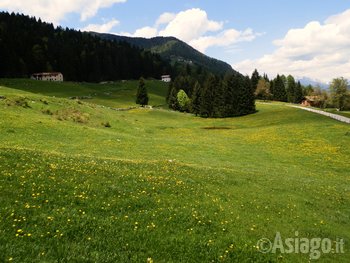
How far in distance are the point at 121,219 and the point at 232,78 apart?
339 feet

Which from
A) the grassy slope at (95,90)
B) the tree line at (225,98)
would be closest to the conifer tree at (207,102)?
the tree line at (225,98)

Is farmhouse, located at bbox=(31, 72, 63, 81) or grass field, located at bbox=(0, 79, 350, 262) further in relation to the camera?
farmhouse, located at bbox=(31, 72, 63, 81)

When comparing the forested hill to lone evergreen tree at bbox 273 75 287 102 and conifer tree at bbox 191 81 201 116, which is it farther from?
lone evergreen tree at bbox 273 75 287 102

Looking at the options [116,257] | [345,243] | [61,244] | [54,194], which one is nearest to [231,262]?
[116,257]

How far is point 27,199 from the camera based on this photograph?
1268 centimetres

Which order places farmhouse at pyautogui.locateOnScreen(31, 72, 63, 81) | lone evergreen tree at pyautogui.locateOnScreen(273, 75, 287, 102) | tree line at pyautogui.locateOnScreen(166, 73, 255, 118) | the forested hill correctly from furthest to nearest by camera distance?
lone evergreen tree at pyautogui.locateOnScreen(273, 75, 287, 102), farmhouse at pyautogui.locateOnScreen(31, 72, 63, 81), the forested hill, tree line at pyautogui.locateOnScreen(166, 73, 255, 118)

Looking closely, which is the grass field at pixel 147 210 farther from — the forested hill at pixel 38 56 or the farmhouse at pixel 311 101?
the farmhouse at pixel 311 101

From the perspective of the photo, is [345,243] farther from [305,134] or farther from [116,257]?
[305,134]

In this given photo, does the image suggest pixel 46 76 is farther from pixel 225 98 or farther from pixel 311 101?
pixel 311 101

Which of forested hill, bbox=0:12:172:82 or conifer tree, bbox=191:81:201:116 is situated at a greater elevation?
forested hill, bbox=0:12:172:82

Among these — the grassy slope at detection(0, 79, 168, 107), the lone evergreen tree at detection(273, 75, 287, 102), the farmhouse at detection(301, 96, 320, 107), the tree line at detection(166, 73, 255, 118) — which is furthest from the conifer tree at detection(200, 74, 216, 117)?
the farmhouse at detection(301, 96, 320, 107)

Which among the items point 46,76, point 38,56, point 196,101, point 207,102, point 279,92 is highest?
point 38,56

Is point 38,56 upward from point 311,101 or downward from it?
upward

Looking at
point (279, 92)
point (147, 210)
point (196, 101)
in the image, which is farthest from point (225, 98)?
point (147, 210)
